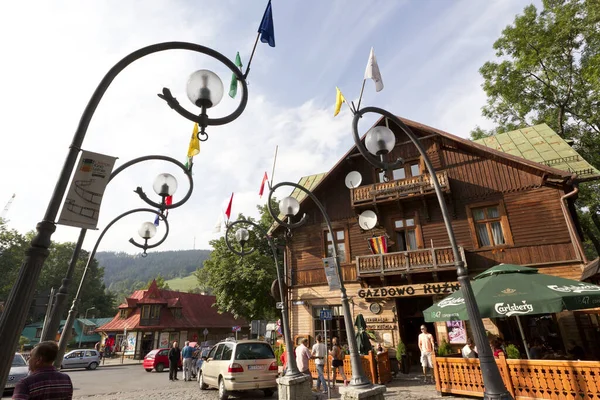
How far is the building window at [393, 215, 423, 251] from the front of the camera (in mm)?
16844

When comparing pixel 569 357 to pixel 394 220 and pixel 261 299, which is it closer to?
pixel 394 220

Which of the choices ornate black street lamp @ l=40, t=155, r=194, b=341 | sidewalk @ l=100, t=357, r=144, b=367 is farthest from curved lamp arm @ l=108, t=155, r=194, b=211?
sidewalk @ l=100, t=357, r=144, b=367

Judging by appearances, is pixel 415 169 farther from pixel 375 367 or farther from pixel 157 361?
pixel 157 361

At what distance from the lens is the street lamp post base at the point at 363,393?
623 cm

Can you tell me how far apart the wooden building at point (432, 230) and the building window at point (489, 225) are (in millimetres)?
43

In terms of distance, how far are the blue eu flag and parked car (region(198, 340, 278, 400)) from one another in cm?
896

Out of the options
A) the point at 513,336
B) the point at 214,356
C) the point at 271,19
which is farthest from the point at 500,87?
the point at 214,356

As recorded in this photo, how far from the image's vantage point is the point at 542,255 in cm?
1414

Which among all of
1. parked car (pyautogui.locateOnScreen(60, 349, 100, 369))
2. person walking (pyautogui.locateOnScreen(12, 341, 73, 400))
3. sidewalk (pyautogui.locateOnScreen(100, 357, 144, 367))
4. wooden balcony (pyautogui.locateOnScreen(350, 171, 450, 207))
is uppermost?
wooden balcony (pyautogui.locateOnScreen(350, 171, 450, 207))

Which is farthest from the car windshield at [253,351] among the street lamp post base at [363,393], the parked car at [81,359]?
the parked car at [81,359]

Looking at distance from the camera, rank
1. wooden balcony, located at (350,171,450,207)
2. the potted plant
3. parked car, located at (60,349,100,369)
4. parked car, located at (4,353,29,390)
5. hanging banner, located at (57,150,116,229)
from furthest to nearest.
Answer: parked car, located at (60,349,100,369) → wooden balcony, located at (350,171,450,207) → the potted plant → parked car, located at (4,353,29,390) → hanging banner, located at (57,150,116,229)

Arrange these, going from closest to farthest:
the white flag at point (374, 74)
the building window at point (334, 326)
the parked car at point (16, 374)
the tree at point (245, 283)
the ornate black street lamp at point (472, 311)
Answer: the ornate black street lamp at point (472, 311) < the white flag at point (374, 74) < the parked car at point (16, 374) < the building window at point (334, 326) < the tree at point (245, 283)

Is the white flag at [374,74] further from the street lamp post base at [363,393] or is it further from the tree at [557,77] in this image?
the tree at [557,77]

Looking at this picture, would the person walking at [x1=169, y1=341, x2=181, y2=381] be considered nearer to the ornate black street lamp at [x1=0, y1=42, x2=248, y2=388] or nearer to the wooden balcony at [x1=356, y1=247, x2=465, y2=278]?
the wooden balcony at [x1=356, y1=247, x2=465, y2=278]
